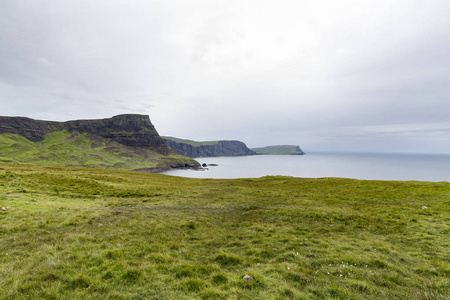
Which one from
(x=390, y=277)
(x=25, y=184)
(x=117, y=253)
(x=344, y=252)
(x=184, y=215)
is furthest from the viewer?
(x=25, y=184)

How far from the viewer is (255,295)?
779 centimetres

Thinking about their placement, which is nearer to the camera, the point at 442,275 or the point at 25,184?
the point at 442,275

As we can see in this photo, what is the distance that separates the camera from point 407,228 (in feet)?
54.8

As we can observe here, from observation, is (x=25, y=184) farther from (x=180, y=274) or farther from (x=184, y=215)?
(x=180, y=274)

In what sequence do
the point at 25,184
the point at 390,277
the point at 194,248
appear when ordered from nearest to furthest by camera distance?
the point at 390,277 < the point at 194,248 < the point at 25,184

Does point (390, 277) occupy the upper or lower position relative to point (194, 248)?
upper

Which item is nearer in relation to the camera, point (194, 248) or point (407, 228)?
point (194, 248)

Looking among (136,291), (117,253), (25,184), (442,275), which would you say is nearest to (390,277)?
(442,275)

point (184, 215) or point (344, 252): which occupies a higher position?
point (344, 252)

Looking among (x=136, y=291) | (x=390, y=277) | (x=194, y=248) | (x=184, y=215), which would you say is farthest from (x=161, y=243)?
(x=390, y=277)

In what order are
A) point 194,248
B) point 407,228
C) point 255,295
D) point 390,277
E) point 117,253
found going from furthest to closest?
point 407,228 → point 194,248 → point 117,253 → point 390,277 → point 255,295

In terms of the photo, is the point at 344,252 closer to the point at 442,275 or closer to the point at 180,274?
the point at 442,275

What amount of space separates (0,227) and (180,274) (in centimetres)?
1537

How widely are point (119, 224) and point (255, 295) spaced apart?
1411cm
